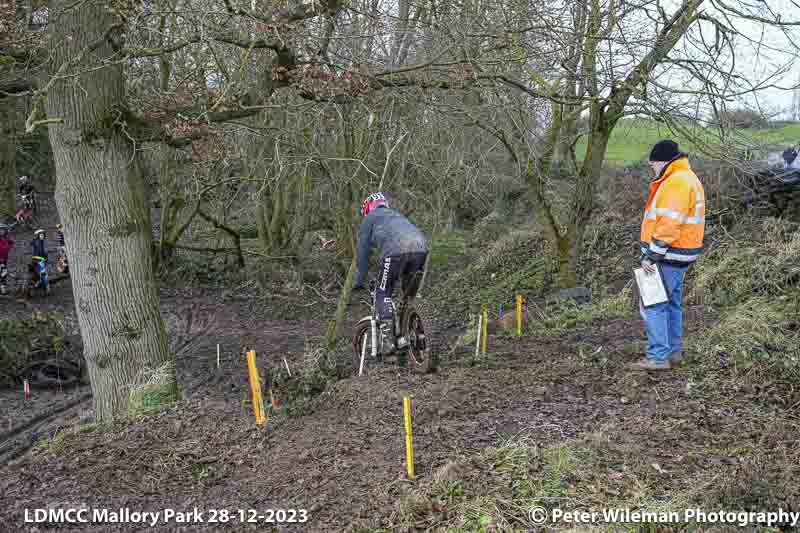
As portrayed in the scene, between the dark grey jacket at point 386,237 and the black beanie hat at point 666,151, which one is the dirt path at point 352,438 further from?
the black beanie hat at point 666,151

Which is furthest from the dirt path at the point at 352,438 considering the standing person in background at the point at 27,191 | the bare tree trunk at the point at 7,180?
the standing person in background at the point at 27,191

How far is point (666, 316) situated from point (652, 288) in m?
0.29

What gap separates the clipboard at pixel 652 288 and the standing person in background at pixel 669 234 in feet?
0.12

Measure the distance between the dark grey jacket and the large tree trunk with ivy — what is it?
2452 millimetres

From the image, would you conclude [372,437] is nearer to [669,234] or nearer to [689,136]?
[669,234]

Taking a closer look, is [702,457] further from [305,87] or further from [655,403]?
[305,87]

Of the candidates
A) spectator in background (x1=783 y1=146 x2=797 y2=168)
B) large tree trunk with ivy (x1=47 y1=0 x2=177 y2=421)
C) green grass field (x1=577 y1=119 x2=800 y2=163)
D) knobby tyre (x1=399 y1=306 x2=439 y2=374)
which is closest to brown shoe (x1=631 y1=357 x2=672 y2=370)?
knobby tyre (x1=399 y1=306 x2=439 y2=374)

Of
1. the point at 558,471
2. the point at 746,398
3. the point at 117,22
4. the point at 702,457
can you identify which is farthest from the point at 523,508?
the point at 117,22

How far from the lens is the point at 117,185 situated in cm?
750

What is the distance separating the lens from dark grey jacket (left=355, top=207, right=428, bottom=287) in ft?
24.1

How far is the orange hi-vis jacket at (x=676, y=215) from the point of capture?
18.9 feet

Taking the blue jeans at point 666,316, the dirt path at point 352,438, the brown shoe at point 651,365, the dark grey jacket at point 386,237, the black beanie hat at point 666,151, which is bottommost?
the dirt path at point 352,438

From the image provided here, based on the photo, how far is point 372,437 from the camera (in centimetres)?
532

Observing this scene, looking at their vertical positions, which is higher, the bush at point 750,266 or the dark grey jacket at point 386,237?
the dark grey jacket at point 386,237
